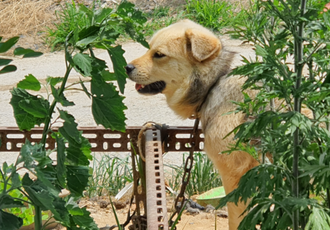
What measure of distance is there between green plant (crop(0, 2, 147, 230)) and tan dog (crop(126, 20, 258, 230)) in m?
1.78

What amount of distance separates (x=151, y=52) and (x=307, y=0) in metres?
2.25

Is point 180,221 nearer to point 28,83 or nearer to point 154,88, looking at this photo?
point 154,88

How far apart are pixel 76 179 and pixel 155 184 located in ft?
2.25

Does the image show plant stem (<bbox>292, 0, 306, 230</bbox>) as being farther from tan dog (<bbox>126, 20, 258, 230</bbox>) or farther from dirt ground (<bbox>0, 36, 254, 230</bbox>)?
dirt ground (<bbox>0, 36, 254, 230</bbox>)

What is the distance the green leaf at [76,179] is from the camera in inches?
77.0

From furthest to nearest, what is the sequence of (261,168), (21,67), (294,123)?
(21,67) → (261,168) → (294,123)

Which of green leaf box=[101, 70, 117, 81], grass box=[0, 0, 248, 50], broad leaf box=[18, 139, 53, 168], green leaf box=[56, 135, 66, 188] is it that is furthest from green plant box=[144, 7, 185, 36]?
broad leaf box=[18, 139, 53, 168]

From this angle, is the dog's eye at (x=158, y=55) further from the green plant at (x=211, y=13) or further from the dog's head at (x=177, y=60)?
the green plant at (x=211, y=13)

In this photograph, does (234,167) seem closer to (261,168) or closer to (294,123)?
(261,168)

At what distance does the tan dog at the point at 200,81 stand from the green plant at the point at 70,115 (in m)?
1.78

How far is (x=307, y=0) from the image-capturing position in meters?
1.92

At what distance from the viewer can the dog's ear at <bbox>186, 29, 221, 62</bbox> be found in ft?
12.7

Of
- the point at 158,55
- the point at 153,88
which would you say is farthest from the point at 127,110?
the point at 158,55

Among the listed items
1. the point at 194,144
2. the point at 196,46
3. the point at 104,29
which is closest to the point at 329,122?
the point at 104,29
